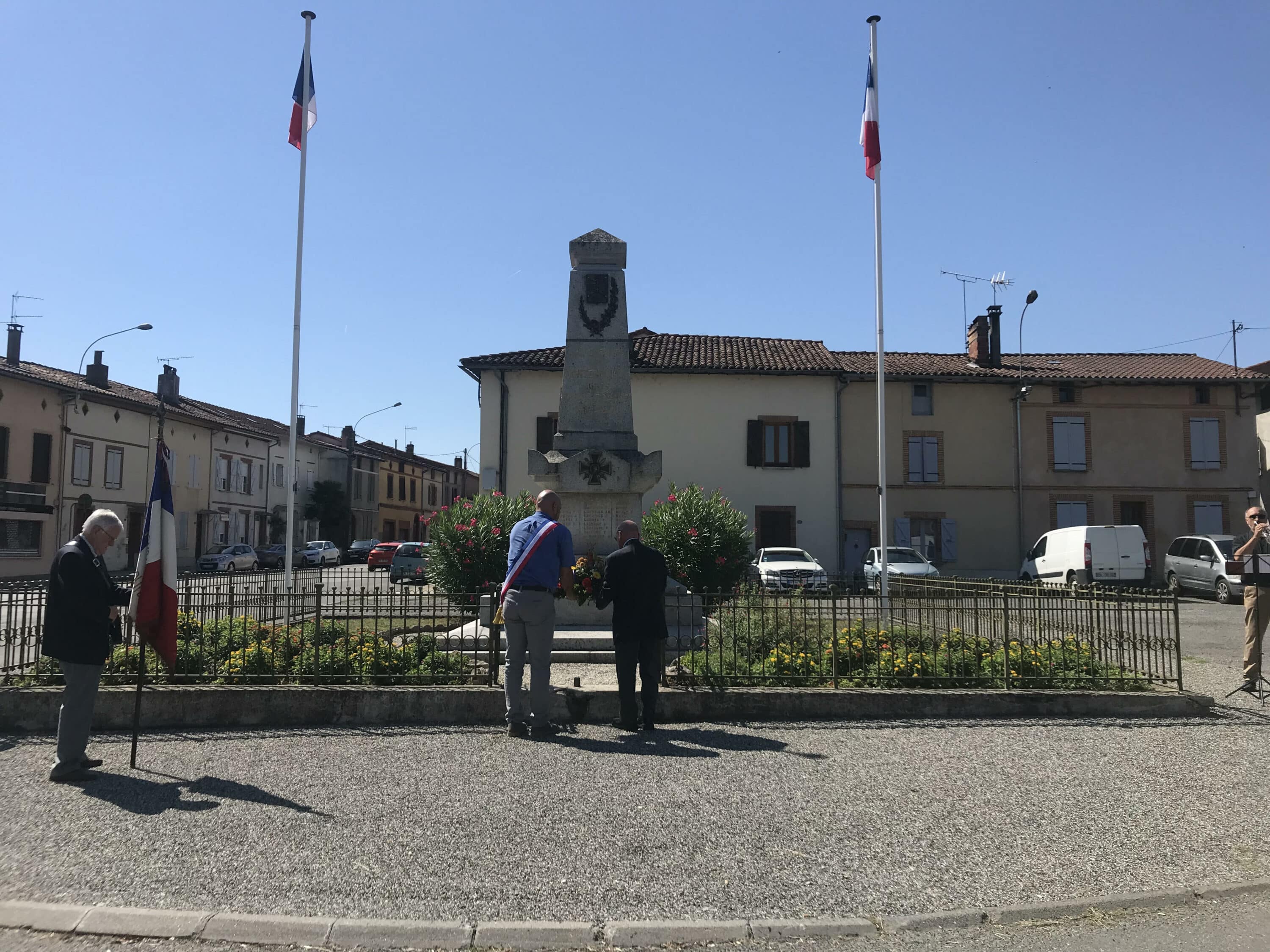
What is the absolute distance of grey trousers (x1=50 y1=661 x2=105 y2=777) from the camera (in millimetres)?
5934

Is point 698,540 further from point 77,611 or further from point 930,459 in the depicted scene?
point 930,459

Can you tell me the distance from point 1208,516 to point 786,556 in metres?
16.6

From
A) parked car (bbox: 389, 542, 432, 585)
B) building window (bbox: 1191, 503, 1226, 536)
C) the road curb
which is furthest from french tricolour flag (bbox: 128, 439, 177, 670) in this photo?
building window (bbox: 1191, 503, 1226, 536)

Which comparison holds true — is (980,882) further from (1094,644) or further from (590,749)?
(1094,644)

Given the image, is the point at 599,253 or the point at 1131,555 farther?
the point at 1131,555

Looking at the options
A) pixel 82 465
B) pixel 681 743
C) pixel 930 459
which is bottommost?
pixel 681 743

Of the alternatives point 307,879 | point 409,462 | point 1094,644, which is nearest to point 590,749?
point 307,879

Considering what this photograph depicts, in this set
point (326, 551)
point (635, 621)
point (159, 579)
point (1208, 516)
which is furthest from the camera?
point (326, 551)

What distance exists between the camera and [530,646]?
7.14 metres

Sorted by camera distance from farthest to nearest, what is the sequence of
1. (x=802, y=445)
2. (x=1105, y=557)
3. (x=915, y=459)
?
(x=915, y=459) → (x=802, y=445) → (x=1105, y=557)

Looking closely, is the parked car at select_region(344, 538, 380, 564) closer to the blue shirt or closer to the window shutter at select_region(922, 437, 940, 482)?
the window shutter at select_region(922, 437, 940, 482)

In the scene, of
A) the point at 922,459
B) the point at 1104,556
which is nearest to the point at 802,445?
the point at 922,459

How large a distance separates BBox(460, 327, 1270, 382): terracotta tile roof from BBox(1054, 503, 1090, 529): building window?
4.39m

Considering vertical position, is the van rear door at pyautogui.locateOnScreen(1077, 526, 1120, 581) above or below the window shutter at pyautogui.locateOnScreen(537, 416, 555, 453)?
below
